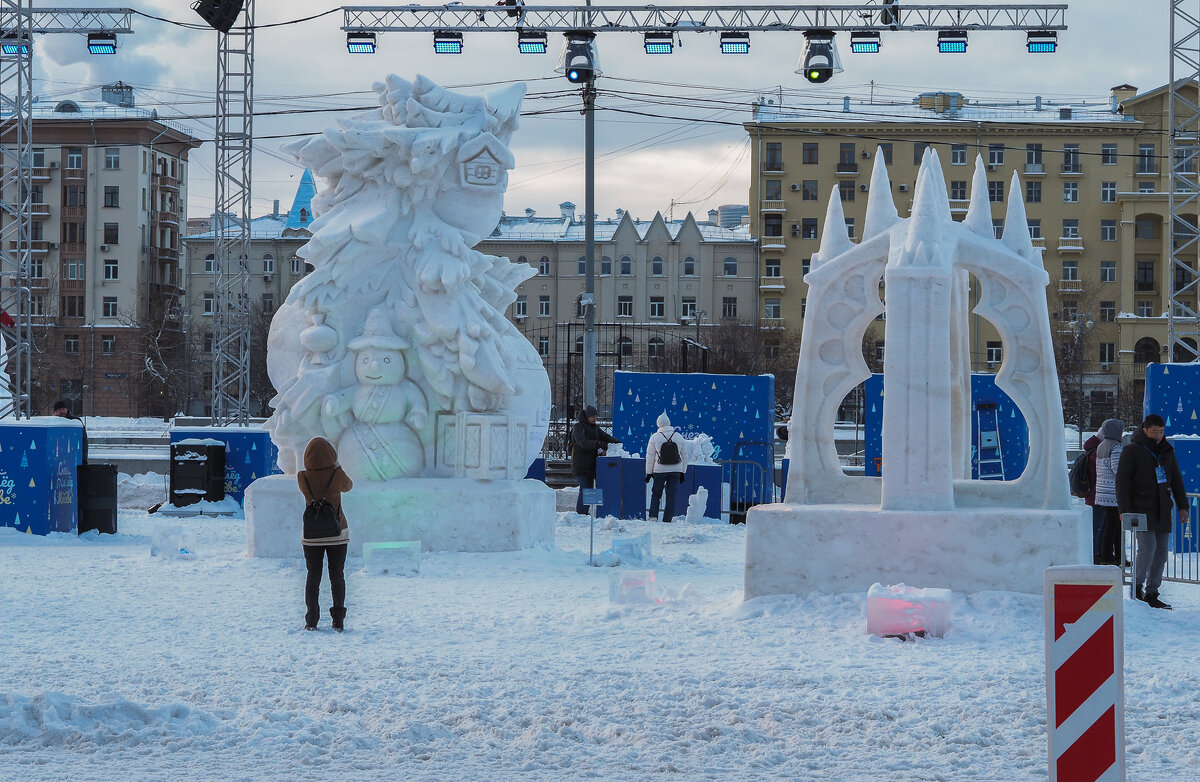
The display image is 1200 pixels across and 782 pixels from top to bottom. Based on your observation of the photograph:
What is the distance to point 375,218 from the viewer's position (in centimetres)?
1498

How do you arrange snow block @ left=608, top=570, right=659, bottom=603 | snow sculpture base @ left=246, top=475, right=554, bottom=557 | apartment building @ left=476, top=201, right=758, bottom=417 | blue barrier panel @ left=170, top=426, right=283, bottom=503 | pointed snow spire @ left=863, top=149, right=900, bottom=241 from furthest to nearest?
apartment building @ left=476, top=201, right=758, bottom=417 → blue barrier panel @ left=170, top=426, right=283, bottom=503 → snow sculpture base @ left=246, top=475, right=554, bottom=557 → pointed snow spire @ left=863, top=149, right=900, bottom=241 → snow block @ left=608, top=570, right=659, bottom=603

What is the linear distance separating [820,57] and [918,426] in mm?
15380

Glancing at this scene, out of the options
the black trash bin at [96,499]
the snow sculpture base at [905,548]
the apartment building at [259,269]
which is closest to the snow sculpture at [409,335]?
the black trash bin at [96,499]

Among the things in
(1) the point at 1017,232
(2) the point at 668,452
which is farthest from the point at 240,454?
(1) the point at 1017,232

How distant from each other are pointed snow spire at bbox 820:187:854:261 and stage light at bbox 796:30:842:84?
13.0m

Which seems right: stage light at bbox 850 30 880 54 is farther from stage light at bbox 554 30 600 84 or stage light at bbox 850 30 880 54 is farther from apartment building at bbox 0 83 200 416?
apartment building at bbox 0 83 200 416

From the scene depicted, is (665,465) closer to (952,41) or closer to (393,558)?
(393,558)

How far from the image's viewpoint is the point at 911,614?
9.89 m

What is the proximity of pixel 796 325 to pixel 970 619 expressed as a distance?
6002 centimetres

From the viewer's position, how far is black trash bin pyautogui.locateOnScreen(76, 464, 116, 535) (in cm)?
1683

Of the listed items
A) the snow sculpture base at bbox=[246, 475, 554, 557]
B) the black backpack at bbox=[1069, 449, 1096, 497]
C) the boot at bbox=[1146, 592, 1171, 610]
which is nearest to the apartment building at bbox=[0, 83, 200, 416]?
the snow sculpture base at bbox=[246, 475, 554, 557]

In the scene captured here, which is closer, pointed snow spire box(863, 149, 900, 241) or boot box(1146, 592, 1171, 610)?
boot box(1146, 592, 1171, 610)

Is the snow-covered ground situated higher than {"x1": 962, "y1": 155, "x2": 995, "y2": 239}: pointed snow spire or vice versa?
{"x1": 962, "y1": 155, "x2": 995, "y2": 239}: pointed snow spire

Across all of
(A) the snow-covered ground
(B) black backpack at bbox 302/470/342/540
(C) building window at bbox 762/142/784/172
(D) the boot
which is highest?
(C) building window at bbox 762/142/784/172
